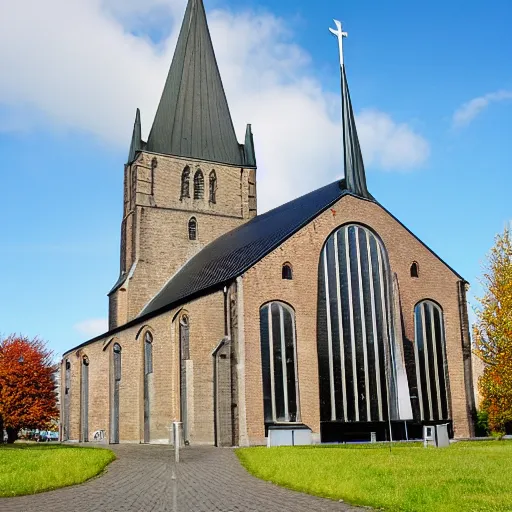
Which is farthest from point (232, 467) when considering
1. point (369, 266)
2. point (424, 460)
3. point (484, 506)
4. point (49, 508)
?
point (369, 266)

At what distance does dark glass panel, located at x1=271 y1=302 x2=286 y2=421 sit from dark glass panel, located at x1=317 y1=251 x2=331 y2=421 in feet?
5.74

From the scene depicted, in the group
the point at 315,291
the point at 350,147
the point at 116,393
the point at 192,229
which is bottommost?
the point at 116,393

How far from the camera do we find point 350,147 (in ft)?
109

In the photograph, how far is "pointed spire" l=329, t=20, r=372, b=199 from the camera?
105 ft

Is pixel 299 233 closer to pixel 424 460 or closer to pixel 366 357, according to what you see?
pixel 366 357

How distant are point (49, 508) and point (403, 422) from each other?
20.5m

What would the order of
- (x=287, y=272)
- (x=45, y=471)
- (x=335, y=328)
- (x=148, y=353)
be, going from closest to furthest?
(x=45, y=471) < (x=287, y=272) < (x=335, y=328) < (x=148, y=353)

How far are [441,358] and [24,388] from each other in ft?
89.4

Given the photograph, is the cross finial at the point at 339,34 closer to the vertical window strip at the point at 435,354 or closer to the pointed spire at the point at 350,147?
the pointed spire at the point at 350,147

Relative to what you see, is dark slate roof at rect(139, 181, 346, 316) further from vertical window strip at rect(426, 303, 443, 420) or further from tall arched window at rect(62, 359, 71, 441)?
Answer: vertical window strip at rect(426, 303, 443, 420)

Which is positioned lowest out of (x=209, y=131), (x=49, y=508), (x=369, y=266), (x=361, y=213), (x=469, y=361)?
A: (x=49, y=508)

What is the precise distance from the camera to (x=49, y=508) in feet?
37.7

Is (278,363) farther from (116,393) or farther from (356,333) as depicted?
(116,393)

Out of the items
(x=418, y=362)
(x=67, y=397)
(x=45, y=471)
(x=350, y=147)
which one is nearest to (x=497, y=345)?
(x=418, y=362)
